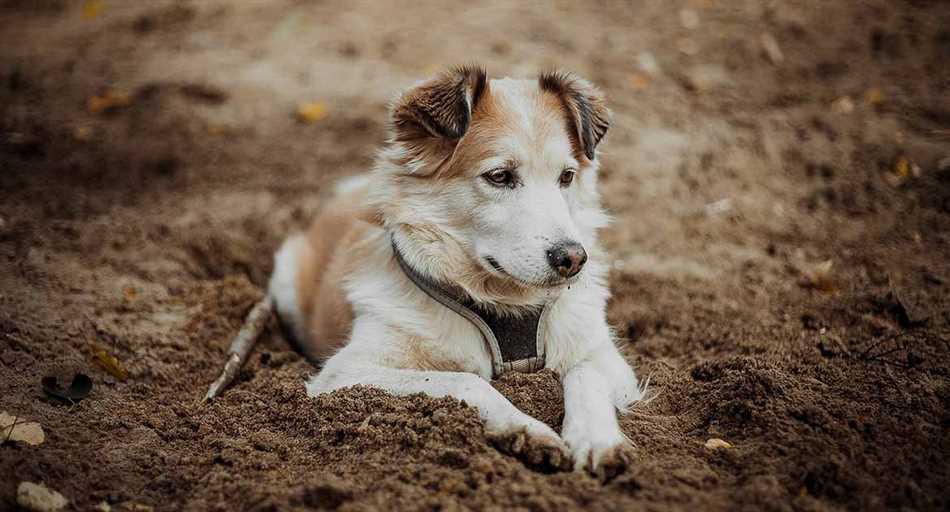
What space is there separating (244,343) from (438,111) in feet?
5.54

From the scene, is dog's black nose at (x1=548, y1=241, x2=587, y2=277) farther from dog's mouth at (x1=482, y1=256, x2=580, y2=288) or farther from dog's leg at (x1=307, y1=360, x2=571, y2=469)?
dog's leg at (x1=307, y1=360, x2=571, y2=469)

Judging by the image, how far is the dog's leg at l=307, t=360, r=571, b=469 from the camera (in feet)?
8.71

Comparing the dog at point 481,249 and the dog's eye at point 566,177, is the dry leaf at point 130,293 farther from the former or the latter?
the dog's eye at point 566,177

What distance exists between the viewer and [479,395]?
291cm

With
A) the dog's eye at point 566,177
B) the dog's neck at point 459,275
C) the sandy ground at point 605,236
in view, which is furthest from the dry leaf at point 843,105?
the dog's neck at point 459,275

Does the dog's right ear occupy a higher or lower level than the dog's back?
higher

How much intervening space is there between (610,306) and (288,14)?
539 centimetres

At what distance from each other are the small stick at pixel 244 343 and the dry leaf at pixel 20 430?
2.38 feet

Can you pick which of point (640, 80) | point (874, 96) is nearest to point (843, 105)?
point (874, 96)

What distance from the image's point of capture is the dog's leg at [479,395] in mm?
2654

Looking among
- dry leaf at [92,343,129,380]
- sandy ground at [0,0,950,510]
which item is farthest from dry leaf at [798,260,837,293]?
dry leaf at [92,343,129,380]

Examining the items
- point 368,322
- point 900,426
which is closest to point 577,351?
point 368,322

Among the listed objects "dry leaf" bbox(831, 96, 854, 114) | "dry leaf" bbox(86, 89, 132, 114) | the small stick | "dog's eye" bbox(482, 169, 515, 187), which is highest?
"dog's eye" bbox(482, 169, 515, 187)

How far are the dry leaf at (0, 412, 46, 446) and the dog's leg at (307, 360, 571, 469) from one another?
3.48 ft
